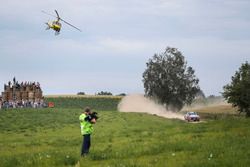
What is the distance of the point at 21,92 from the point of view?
3260 inches

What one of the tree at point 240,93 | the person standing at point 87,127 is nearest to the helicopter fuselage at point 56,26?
the person standing at point 87,127

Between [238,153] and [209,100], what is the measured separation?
17309cm

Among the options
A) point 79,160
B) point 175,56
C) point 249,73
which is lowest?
point 79,160

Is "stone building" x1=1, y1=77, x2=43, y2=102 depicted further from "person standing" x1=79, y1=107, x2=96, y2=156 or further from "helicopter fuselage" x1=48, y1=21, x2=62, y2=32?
"person standing" x1=79, y1=107, x2=96, y2=156

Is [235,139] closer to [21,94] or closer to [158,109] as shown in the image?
[21,94]

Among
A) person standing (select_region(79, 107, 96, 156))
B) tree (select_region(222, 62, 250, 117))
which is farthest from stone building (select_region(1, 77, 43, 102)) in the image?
person standing (select_region(79, 107, 96, 156))

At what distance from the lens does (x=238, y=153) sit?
17.7 metres

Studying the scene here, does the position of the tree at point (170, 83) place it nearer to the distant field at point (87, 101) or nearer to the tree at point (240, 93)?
the distant field at point (87, 101)

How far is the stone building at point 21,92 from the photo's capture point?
81500 millimetres

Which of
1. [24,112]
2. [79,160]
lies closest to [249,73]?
[24,112]

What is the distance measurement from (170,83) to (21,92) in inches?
2284

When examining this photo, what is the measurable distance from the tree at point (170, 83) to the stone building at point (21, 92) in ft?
172

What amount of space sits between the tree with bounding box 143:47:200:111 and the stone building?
2063 inches

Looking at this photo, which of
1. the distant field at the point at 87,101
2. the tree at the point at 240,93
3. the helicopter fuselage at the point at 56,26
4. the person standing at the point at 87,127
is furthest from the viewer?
the distant field at the point at 87,101
